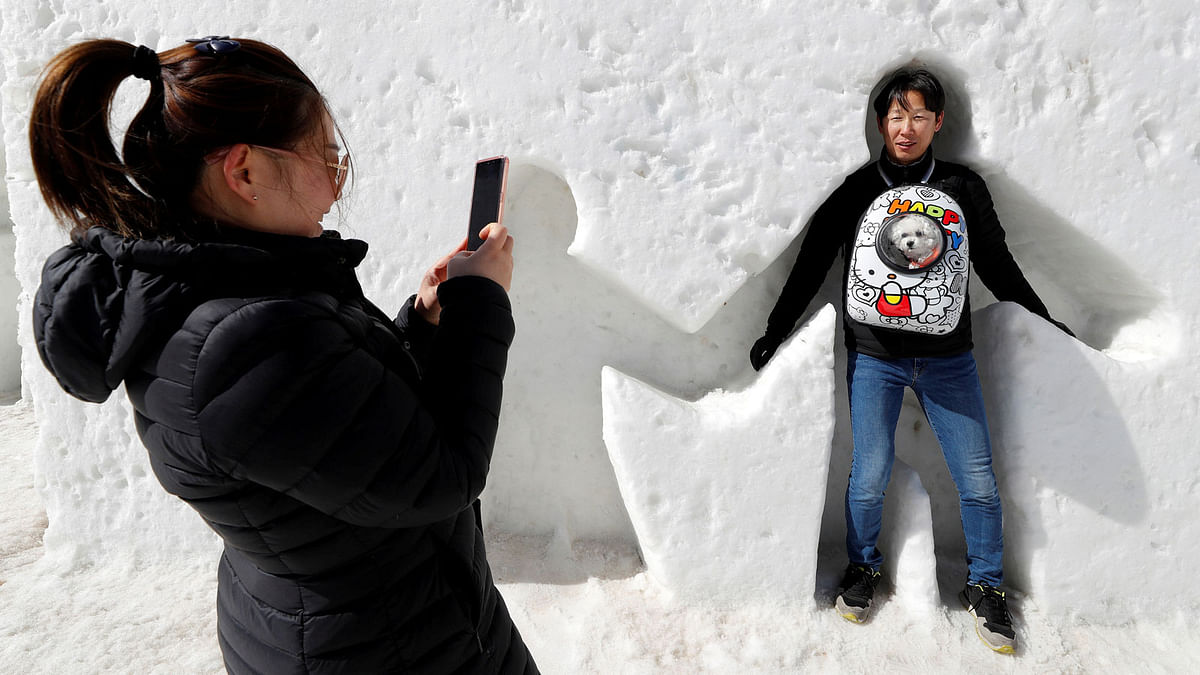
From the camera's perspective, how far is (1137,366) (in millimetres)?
2031

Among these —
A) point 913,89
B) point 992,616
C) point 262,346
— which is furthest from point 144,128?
point 992,616

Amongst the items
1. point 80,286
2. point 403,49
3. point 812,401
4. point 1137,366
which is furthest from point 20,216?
point 1137,366

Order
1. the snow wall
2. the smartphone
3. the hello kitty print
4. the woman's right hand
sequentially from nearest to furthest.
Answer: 1. the woman's right hand
2. the smartphone
3. the hello kitty print
4. the snow wall

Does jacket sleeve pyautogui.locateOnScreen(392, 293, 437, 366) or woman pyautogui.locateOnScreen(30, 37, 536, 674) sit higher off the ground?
woman pyautogui.locateOnScreen(30, 37, 536, 674)

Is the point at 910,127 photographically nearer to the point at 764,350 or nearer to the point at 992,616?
the point at 764,350

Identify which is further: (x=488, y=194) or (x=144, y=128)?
(x=488, y=194)

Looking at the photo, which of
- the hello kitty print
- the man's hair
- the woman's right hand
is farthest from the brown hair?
the man's hair

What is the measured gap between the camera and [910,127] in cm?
189

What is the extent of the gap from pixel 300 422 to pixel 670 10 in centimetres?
165

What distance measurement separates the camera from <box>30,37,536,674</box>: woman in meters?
0.74

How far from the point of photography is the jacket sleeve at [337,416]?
2.36 feet

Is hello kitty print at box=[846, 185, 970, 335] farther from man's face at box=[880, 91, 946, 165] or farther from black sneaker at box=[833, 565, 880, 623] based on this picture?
black sneaker at box=[833, 565, 880, 623]

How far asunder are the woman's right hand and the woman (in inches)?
1.8

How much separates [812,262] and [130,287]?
1.72m
